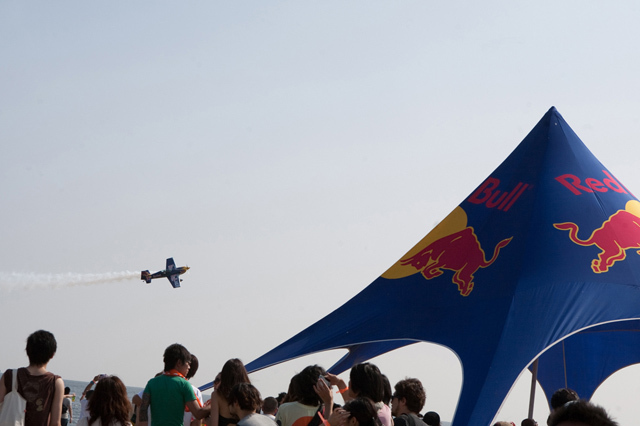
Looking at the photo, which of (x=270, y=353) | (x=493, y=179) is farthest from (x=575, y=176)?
(x=270, y=353)

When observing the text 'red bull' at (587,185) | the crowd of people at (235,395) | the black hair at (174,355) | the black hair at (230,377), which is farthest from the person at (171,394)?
the text 'red bull' at (587,185)

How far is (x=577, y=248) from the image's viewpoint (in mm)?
9656

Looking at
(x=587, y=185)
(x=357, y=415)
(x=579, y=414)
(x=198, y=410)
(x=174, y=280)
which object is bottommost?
(x=579, y=414)

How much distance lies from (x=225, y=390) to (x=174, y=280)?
121 ft

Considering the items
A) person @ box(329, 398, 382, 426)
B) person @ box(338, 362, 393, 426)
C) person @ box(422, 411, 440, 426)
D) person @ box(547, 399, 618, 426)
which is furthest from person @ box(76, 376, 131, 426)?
person @ box(547, 399, 618, 426)

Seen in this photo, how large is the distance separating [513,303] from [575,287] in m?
0.76

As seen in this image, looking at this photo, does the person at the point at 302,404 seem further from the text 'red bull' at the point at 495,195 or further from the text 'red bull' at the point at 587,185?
the text 'red bull' at the point at 587,185

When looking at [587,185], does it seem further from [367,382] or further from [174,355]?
[174,355]

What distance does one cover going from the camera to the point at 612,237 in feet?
32.3

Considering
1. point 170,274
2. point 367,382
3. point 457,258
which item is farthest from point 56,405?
point 170,274

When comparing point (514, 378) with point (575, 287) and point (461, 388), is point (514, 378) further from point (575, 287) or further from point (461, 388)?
point (575, 287)

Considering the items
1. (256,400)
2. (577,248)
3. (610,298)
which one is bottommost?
(256,400)

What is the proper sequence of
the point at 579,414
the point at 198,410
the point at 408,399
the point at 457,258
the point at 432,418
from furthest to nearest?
the point at 457,258 → the point at 432,418 → the point at 198,410 → the point at 408,399 → the point at 579,414

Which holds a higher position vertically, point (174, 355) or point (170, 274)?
point (170, 274)
